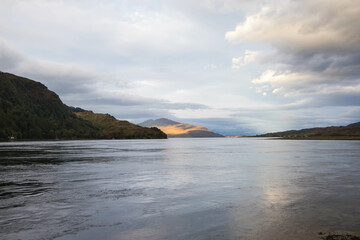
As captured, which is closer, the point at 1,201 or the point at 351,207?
the point at 351,207

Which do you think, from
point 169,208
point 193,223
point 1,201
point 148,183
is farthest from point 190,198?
point 1,201

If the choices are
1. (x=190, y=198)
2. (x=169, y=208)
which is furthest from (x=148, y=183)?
(x=169, y=208)

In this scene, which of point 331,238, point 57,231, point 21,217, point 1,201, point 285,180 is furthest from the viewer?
point 285,180

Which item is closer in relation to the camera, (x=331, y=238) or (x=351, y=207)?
(x=331, y=238)

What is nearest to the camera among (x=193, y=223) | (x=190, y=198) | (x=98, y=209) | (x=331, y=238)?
(x=331, y=238)

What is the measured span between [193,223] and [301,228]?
5.53 m

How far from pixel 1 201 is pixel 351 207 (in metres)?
24.8

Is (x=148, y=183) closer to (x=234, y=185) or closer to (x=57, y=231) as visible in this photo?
(x=234, y=185)

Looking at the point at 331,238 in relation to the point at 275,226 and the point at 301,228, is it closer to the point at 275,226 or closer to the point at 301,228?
the point at 301,228

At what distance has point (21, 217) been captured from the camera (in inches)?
617

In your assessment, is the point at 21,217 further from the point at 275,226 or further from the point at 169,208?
the point at 275,226

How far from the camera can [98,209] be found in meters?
17.6

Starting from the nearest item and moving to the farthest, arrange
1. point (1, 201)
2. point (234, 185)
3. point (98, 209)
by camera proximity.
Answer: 1. point (98, 209)
2. point (1, 201)
3. point (234, 185)

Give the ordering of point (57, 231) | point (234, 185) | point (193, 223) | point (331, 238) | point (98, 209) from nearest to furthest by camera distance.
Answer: point (331, 238) < point (57, 231) < point (193, 223) < point (98, 209) < point (234, 185)
